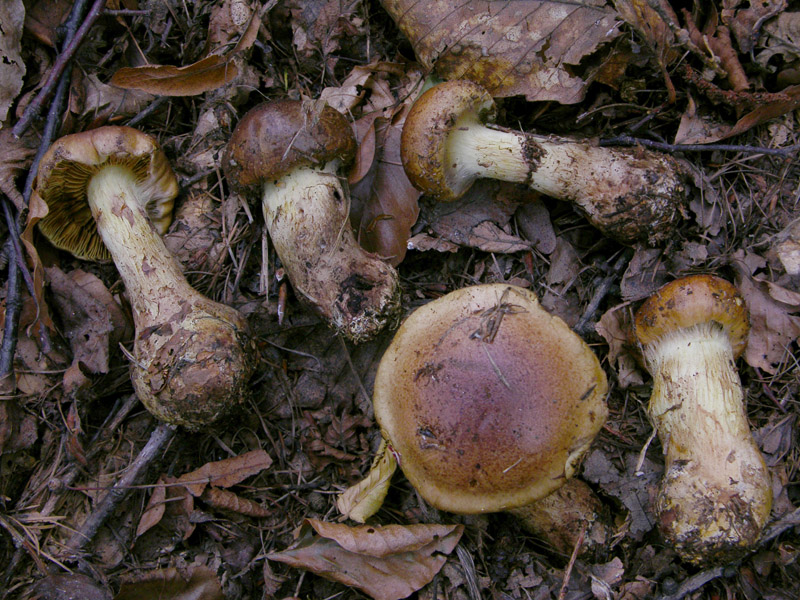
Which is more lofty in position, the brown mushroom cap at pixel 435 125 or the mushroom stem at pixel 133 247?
the brown mushroom cap at pixel 435 125

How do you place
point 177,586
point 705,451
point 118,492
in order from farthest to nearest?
1. point 118,492
2. point 177,586
3. point 705,451

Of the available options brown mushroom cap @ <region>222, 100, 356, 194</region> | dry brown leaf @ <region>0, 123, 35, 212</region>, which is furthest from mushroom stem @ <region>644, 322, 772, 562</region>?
dry brown leaf @ <region>0, 123, 35, 212</region>

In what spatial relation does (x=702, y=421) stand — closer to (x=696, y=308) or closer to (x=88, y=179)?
(x=696, y=308)

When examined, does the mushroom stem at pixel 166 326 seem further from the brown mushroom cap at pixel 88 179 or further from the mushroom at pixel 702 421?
the mushroom at pixel 702 421

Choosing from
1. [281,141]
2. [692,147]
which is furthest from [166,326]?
[692,147]

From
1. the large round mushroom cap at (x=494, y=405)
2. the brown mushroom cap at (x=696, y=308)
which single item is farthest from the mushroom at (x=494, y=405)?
the brown mushroom cap at (x=696, y=308)
